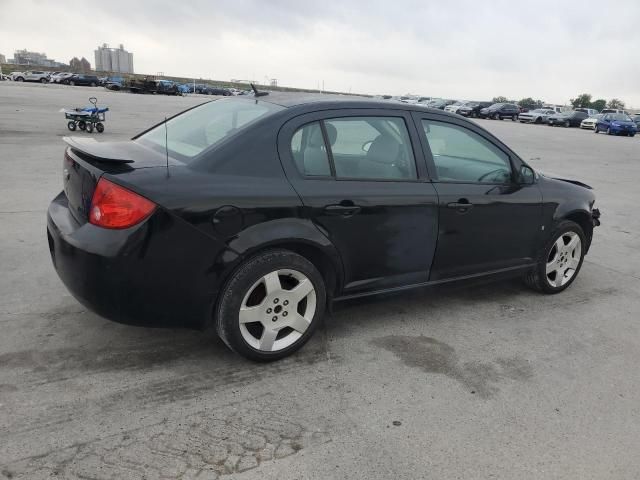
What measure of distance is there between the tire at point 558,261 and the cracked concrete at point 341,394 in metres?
0.18

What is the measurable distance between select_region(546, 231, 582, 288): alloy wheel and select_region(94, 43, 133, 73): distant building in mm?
150231

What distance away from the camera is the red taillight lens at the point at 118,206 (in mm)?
2711

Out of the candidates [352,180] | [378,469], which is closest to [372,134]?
[352,180]

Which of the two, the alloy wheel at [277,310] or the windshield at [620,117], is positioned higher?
the windshield at [620,117]

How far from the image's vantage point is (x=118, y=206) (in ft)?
8.96

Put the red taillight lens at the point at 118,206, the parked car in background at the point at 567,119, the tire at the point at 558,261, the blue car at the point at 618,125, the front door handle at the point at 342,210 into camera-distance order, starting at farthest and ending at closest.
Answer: the parked car in background at the point at 567,119
the blue car at the point at 618,125
the tire at the point at 558,261
the front door handle at the point at 342,210
the red taillight lens at the point at 118,206

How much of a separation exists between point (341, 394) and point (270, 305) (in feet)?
2.16

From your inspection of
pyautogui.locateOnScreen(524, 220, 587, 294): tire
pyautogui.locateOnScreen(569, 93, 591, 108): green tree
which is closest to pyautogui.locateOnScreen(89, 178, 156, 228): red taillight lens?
pyautogui.locateOnScreen(524, 220, 587, 294): tire

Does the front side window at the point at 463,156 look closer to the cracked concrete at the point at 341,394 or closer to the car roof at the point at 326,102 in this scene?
the car roof at the point at 326,102

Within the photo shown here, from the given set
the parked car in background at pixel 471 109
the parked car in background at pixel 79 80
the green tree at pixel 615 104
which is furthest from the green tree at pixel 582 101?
the parked car in background at pixel 79 80

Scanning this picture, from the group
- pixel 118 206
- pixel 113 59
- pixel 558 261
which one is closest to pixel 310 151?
pixel 118 206

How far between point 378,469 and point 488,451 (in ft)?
1.92

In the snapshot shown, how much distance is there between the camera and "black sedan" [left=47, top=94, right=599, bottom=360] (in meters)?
2.78

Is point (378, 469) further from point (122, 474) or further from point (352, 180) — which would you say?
point (352, 180)
